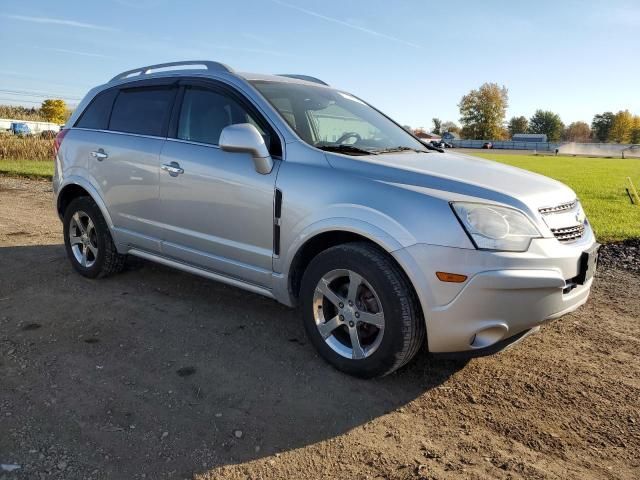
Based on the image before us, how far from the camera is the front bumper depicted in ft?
8.98

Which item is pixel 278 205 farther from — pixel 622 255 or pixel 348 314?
pixel 622 255

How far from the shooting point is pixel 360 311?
3.15 metres

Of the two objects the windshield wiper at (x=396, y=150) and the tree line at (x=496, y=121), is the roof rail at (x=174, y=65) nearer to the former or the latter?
the windshield wiper at (x=396, y=150)

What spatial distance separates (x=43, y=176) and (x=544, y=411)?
13.9m

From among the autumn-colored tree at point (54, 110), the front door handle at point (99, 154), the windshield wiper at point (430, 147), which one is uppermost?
the autumn-colored tree at point (54, 110)

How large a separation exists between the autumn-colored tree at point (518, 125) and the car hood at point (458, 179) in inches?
5283

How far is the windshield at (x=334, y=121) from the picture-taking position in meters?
3.72

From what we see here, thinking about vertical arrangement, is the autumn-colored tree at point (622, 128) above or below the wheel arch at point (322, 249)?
above

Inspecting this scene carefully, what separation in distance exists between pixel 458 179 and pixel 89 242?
12.1 ft

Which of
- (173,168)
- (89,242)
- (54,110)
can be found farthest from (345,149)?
(54,110)

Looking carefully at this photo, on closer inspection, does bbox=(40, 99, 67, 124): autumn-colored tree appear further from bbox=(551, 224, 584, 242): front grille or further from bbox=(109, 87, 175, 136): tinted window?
bbox=(551, 224, 584, 242): front grille

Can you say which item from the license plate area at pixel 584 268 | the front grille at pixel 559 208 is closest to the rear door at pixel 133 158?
the front grille at pixel 559 208

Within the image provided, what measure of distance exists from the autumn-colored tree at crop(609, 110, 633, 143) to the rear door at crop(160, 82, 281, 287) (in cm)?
12726

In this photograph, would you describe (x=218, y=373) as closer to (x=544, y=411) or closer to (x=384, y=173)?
(x=384, y=173)
